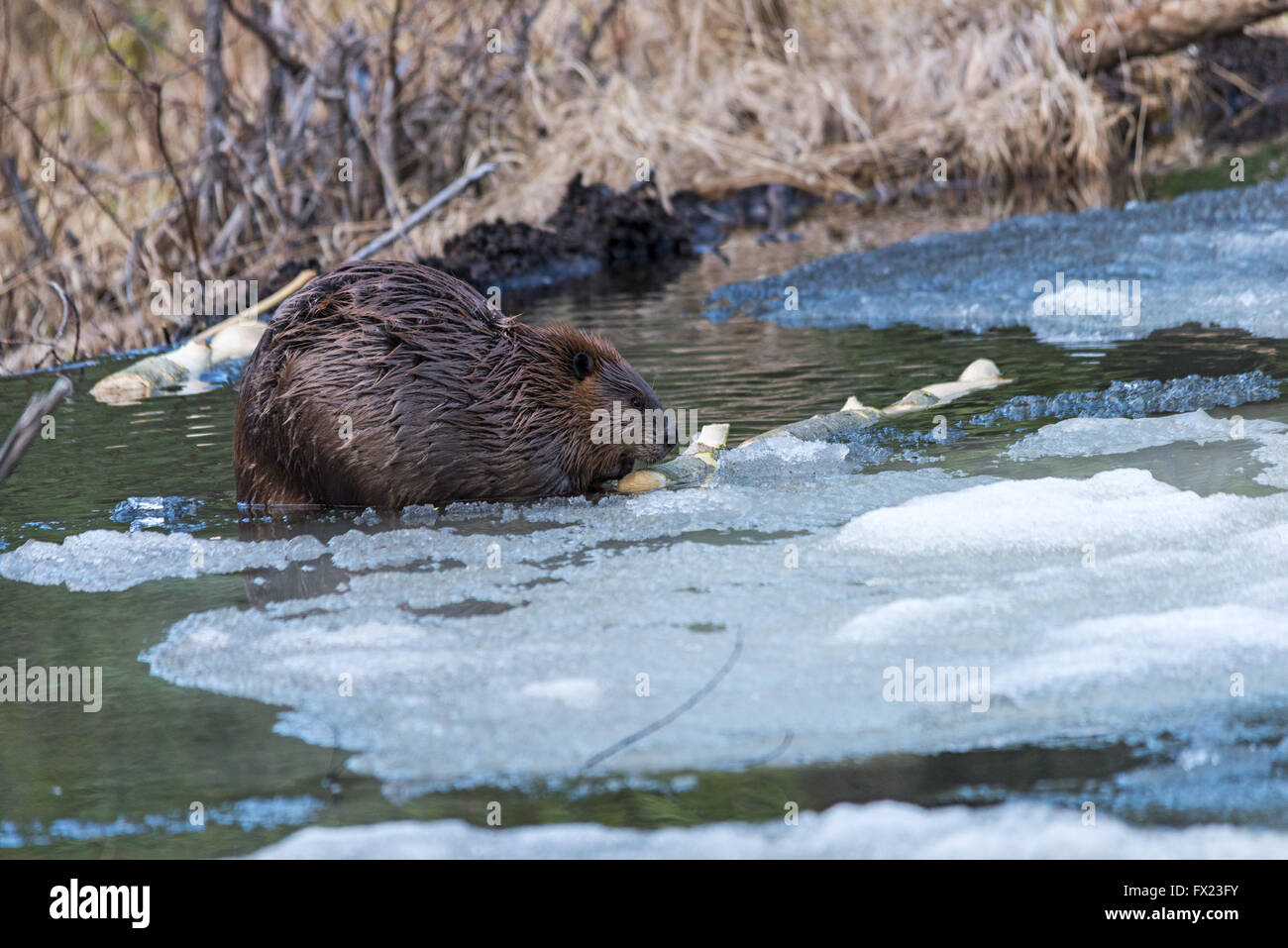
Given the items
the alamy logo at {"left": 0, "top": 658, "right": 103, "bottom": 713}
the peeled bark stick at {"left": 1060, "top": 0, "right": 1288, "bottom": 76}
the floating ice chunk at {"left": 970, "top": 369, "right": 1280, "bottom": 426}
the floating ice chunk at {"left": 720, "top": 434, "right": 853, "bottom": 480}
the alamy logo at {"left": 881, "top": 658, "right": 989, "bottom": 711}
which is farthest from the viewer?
the peeled bark stick at {"left": 1060, "top": 0, "right": 1288, "bottom": 76}

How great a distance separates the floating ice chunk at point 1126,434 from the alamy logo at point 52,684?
2627mm

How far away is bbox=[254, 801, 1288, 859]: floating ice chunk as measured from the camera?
2223mm

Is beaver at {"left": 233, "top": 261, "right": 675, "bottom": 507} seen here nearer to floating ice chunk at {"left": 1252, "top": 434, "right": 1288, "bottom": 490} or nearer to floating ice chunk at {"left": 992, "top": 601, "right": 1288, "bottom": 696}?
floating ice chunk at {"left": 1252, "top": 434, "right": 1288, "bottom": 490}

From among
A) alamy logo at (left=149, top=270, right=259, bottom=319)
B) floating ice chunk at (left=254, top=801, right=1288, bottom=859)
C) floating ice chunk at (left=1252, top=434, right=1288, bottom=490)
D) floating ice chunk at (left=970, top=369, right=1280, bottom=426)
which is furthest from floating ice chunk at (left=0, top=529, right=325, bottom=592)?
alamy logo at (left=149, top=270, right=259, bottom=319)

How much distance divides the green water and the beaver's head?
0.59 meters

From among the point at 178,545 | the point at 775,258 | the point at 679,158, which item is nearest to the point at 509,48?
the point at 679,158

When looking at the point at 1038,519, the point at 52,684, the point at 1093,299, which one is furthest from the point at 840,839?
the point at 1093,299

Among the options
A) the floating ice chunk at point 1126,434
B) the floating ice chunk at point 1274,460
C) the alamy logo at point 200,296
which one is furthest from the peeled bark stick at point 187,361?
the floating ice chunk at point 1274,460

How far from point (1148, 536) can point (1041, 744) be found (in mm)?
1097

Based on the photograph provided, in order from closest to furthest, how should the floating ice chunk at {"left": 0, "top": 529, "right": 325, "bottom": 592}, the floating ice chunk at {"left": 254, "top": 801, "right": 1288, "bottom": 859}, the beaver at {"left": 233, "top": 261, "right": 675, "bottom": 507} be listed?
the floating ice chunk at {"left": 254, "top": 801, "right": 1288, "bottom": 859}
the floating ice chunk at {"left": 0, "top": 529, "right": 325, "bottom": 592}
the beaver at {"left": 233, "top": 261, "right": 675, "bottom": 507}

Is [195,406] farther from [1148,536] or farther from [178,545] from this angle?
[1148,536]

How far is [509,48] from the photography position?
11297 mm
